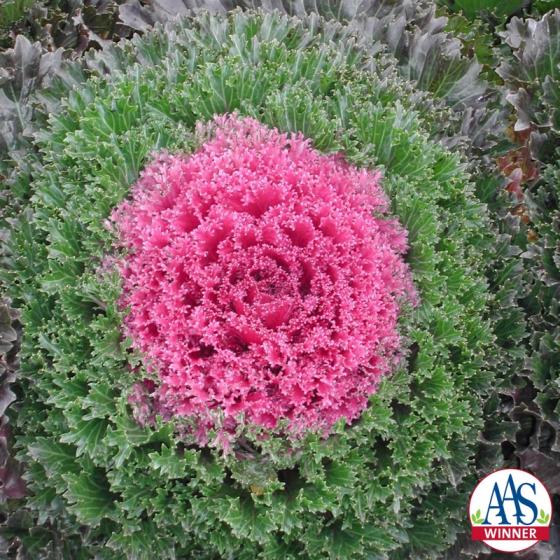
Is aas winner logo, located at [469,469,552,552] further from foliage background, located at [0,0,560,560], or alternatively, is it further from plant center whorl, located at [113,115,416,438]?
plant center whorl, located at [113,115,416,438]

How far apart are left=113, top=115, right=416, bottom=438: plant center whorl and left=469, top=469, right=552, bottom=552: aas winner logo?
0.60 m

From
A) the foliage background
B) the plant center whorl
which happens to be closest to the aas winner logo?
the foliage background

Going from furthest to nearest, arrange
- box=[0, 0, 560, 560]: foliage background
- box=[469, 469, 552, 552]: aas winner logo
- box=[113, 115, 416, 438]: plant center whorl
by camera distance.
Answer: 1. box=[0, 0, 560, 560]: foliage background
2. box=[469, 469, 552, 552]: aas winner logo
3. box=[113, 115, 416, 438]: plant center whorl

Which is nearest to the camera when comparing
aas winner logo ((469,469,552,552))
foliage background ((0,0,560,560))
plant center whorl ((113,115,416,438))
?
plant center whorl ((113,115,416,438))

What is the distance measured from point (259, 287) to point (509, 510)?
116cm

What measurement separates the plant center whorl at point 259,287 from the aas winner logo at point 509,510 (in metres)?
0.60

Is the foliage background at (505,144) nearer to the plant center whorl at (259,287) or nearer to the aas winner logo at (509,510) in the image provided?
the aas winner logo at (509,510)

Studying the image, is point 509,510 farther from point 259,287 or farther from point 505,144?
point 505,144

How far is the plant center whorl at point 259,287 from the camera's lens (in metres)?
2.11

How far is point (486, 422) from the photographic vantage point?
2549 millimetres

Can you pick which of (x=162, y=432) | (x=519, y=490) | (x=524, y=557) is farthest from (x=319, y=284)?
(x=524, y=557)

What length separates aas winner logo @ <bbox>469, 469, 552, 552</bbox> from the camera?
2.41 metres

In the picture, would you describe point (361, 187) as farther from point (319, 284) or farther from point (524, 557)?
point (524, 557)

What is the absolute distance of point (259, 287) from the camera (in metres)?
2.16
